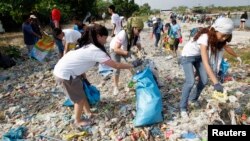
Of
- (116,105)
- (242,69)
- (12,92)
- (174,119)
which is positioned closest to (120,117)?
(116,105)

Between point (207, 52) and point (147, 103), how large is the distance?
116cm

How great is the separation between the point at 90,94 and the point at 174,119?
5.25ft

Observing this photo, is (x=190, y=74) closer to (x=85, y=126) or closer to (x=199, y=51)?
(x=199, y=51)

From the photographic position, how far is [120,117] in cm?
478

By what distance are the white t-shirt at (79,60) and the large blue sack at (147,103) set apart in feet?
3.22

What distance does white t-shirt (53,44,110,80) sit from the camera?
12.4 ft

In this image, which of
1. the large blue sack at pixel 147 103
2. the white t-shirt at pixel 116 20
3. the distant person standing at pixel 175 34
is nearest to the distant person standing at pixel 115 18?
the white t-shirt at pixel 116 20

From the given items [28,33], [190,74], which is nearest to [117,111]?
[190,74]

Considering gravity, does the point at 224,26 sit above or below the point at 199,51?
above

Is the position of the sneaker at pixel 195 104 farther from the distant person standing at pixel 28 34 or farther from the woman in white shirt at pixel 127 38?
the distant person standing at pixel 28 34

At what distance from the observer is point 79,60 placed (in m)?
3.89

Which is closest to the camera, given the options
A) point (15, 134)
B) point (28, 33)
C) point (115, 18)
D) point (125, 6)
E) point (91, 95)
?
point (15, 134)

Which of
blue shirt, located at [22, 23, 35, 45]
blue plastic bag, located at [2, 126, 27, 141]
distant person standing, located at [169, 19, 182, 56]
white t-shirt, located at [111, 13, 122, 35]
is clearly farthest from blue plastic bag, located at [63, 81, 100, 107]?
distant person standing, located at [169, 19, 182, 56]

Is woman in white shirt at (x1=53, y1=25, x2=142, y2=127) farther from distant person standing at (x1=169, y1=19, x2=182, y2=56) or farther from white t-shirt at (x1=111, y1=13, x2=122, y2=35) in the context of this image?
distant person standing at (x1=169, y1=19, x2=182, y2=56)
